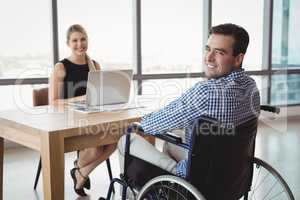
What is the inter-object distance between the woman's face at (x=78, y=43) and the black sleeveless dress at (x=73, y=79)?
11 cm

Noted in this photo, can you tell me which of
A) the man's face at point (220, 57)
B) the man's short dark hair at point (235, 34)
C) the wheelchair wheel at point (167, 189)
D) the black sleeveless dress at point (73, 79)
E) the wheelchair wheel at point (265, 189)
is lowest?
the wheelchair wheel at point (265, 189)

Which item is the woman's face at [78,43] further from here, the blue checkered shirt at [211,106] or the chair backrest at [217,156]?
the chair backrest at [217,156]

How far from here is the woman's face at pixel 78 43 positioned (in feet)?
11.0

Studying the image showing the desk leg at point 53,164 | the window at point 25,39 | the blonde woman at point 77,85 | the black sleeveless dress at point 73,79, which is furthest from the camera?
the window at point 25,39

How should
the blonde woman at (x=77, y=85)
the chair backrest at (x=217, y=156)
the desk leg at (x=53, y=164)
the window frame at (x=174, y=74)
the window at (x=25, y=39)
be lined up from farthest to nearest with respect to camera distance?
the window frame at (x=174, y=74) → the window at (x=25, y=39) → the blonde woman at (x=77, y=85) → the desk leg at (x=53, y=164) → the chair backrest at (x=217, y=156)

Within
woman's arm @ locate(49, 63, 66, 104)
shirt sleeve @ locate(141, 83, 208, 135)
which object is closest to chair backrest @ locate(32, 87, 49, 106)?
woman's arm @ locate(49, 63, 66, 104)

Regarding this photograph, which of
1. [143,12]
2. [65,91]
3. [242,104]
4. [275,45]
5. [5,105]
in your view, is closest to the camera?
[242,104]

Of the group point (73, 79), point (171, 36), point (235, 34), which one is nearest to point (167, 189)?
point (235, 34)

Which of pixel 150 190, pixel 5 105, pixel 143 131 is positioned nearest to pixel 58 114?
pixel 143 131

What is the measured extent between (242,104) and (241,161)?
0.91 ft

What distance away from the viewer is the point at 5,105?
448 cm

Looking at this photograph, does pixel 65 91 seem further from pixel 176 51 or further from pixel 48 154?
pixel 176 51

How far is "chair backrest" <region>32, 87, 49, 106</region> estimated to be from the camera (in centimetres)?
313

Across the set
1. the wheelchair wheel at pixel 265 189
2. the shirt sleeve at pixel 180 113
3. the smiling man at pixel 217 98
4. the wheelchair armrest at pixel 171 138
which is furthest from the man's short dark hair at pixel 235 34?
the wheelchair wheel at pixel 265 189
